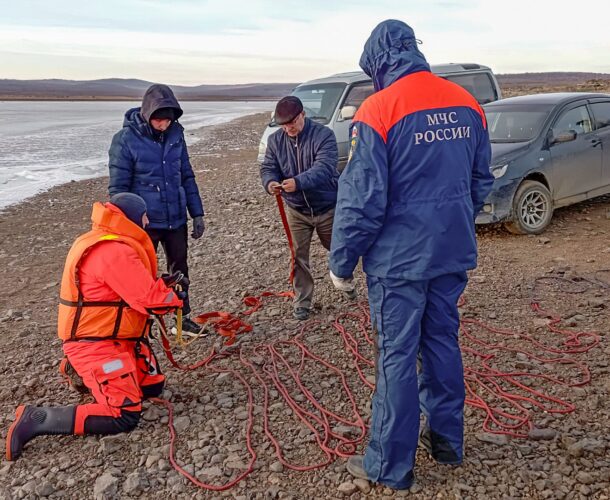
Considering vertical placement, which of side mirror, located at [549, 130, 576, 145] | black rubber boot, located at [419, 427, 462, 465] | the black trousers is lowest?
black rubber boot, located at [419, 427, 462, 465]

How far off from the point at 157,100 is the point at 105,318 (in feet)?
5.60

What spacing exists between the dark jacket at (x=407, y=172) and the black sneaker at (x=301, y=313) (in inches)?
107

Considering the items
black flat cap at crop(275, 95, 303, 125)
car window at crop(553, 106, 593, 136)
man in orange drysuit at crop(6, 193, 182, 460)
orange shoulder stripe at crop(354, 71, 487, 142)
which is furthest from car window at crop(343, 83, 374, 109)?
orange shoulder stripe at crop(354, 71, 487, 142)

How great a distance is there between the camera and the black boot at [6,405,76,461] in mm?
3578

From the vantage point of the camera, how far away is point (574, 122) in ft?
27.6

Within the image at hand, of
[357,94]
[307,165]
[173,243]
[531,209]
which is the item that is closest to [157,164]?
[173,243]

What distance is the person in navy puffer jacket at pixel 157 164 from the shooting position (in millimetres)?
4629

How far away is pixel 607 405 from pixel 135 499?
2862 mm

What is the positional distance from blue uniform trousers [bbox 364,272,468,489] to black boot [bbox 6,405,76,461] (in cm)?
180

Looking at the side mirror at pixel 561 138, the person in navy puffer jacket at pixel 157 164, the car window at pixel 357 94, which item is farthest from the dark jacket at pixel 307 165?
the car window at pixel 357 94

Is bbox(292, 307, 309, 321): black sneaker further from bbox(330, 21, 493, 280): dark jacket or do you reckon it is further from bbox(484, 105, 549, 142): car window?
bbox(484, 105, 549, 142): car window

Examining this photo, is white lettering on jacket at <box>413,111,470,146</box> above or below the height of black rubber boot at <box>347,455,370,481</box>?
above

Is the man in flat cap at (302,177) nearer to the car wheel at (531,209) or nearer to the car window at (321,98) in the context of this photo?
the car wheel at (531,209)

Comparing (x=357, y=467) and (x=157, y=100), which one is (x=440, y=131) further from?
(x=157, y=100)
